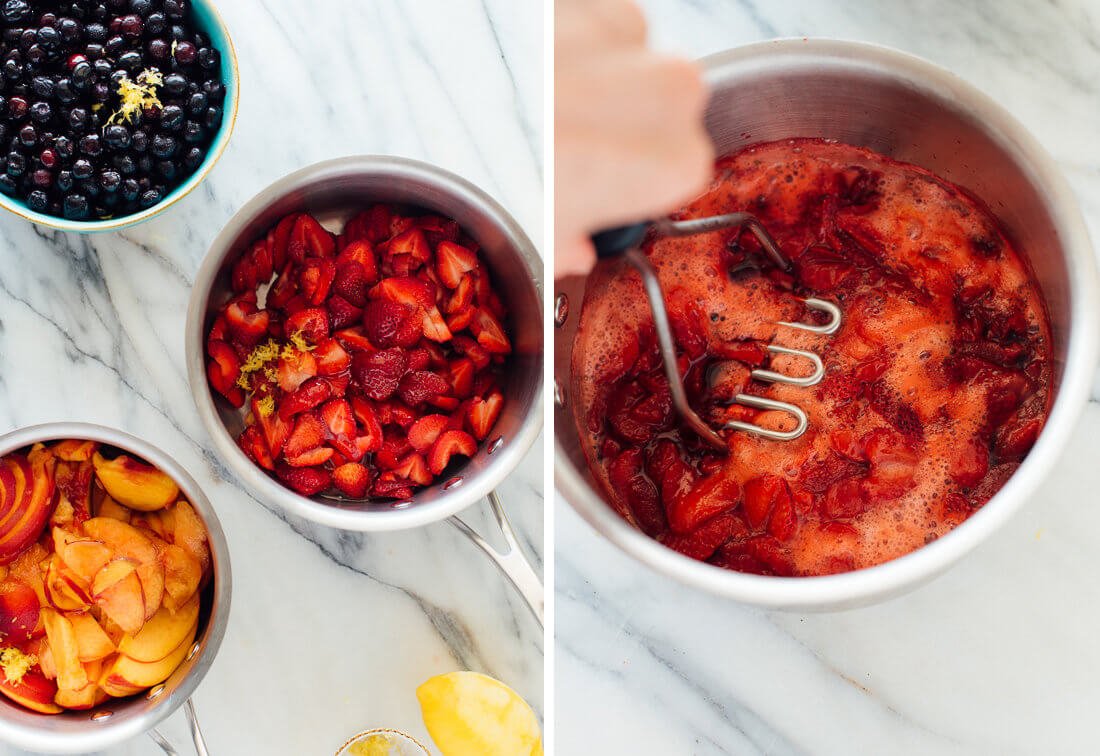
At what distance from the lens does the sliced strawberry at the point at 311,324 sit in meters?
0.87

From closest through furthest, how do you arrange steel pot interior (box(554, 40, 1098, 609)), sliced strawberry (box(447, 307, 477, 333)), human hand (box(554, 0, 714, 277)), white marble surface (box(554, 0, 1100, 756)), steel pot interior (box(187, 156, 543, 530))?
human hand (box(554, 0, 714, 277)), steel pot interior (box(554, 40, 1098, 609)), white marble surface (box(554, 0, 1100, 756)), steel pot interior (box(187, 156, 543, 530)), sliced strawberry (box(447, 307, 477, 333))

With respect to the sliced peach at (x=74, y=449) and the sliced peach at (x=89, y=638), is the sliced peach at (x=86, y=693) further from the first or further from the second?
the sliced peach at (x=74, y=449)

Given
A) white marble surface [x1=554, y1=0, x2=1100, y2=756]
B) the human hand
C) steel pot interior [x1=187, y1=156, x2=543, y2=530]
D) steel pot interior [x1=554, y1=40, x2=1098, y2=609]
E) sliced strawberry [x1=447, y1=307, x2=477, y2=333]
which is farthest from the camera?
sliced strawberry [x1=447, y1=307, x2=477, y2=333]

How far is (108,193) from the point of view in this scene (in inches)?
33.0

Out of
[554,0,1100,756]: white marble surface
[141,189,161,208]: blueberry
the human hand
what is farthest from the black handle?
[141,189,161,208]: blueberry

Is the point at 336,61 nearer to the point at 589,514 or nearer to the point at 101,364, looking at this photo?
the point at 101,364

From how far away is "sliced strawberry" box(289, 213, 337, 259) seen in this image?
876mm

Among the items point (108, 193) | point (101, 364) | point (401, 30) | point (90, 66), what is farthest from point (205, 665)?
point (401, 30)

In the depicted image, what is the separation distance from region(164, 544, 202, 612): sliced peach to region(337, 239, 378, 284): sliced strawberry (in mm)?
320

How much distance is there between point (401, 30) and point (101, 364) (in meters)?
0.47

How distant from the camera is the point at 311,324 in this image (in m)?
0.87

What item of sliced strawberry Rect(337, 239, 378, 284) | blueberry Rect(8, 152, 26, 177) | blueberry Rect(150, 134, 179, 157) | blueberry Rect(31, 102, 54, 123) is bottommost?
sliced strawberry Rect(337, 239, 378, 284)

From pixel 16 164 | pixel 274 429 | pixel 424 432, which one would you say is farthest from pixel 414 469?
pixel 16 164

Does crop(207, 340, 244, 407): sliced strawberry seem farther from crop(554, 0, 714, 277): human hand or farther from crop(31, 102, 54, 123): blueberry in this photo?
crop(554, 0, 714, 277): human hand
